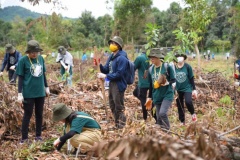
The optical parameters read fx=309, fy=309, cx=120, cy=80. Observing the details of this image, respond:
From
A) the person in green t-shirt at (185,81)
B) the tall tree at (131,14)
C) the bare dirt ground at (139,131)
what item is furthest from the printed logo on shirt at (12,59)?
the tall tree at (131,14)

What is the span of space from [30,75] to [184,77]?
9.60ft

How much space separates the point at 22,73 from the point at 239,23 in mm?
14875

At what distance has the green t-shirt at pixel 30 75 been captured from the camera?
16.1ft

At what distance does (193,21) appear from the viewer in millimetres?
11945

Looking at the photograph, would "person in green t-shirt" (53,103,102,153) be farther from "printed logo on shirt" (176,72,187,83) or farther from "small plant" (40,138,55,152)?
"printed logo on shirt" (176,72,187,83)

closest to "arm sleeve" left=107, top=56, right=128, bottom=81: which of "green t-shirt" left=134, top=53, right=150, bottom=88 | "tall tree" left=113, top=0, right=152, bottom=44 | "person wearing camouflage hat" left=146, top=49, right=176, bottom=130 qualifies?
"person wearing camouflage hat" left=146, top=49, right=176, bottom=130

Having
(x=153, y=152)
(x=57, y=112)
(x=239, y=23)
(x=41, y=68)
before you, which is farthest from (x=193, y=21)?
(x=153, y=152)

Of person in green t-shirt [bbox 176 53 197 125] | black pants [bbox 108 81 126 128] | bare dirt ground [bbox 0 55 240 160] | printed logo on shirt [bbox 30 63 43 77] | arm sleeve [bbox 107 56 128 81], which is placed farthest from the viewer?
person in green t-shirt [bbox 176 53 197 125]

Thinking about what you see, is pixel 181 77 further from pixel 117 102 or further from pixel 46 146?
pixel 46 146

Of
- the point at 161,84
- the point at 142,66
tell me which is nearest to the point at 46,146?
the point at 161,84

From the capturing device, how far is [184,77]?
6.09m

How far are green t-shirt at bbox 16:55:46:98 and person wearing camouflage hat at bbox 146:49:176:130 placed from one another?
6.04 feet

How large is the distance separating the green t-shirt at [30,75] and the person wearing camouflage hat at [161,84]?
184cm

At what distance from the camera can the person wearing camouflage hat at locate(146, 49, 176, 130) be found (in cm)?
488
